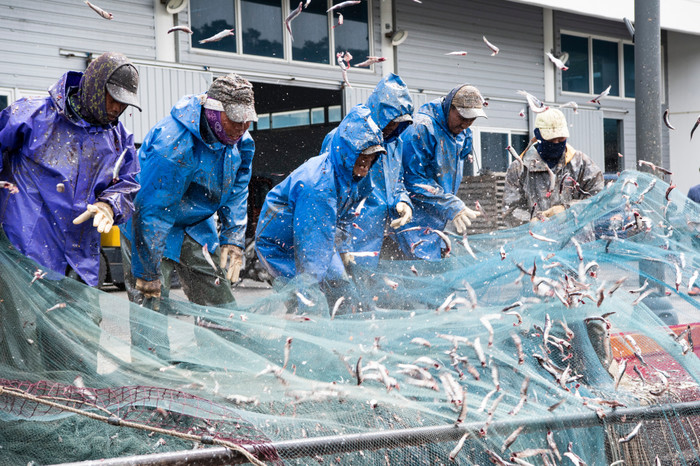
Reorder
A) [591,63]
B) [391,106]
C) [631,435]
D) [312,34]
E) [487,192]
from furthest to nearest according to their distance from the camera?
[591,63] → [312,34] → [487,192] → [391,106] → [631,435]

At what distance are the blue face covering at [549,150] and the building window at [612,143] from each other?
11580 millimetres

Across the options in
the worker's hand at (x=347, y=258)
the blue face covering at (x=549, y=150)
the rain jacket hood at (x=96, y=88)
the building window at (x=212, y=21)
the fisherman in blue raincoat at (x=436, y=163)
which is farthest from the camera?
the building window at (x=212, y=21)

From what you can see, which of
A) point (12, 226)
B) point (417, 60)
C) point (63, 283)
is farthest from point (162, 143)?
point (417, 60)

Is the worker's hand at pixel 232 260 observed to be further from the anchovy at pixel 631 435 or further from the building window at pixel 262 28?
the building window at pixel 262 28

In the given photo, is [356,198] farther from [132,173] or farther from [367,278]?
[132,173]

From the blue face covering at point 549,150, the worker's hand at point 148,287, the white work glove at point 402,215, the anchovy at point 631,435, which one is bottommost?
the anchovy at point 631,435

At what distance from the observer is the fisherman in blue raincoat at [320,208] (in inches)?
187

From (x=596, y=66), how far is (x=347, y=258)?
14132mm

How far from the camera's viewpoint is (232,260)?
5297 mm

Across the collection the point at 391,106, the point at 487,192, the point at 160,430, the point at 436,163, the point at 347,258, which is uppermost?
the point at 391,106

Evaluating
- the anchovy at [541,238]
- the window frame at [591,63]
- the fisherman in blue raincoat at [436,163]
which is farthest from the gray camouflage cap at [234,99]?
the window frame at [591,63]

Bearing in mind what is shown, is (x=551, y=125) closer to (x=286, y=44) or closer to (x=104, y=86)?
(x=104, y=86)

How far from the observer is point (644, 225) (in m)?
4.99

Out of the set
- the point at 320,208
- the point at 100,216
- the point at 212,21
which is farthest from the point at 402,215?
the point at 212,21
